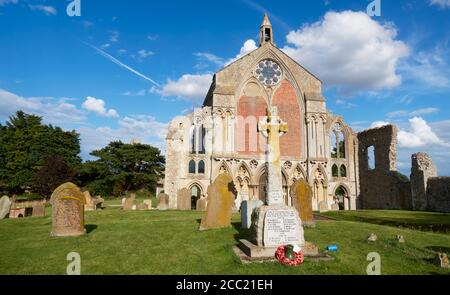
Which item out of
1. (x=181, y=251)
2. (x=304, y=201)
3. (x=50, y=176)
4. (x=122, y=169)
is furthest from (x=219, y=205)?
(x=122, y=169)

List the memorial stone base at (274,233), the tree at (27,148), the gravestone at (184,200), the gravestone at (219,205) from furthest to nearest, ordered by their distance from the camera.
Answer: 1. the tree at (27,148)
2. the gravestone at (184,200)
3. the gravestone at (219,205)
4. the memorial stone base at (274,233)

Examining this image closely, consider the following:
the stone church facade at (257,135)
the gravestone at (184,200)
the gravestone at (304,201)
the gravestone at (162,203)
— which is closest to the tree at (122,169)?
the stone church facade at (257,135)

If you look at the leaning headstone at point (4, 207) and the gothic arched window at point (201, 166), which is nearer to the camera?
the leaning headstone at point (4, 207)

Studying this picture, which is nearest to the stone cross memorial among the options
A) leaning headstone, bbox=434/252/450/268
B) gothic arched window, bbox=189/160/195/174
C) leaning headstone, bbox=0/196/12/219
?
leaning headstone, bbox=434/252/450/268

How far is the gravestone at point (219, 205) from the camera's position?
11836 mm

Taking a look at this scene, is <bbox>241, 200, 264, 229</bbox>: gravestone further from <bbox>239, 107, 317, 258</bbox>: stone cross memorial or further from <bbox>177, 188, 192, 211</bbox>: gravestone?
<bbox>177, 188, 192, 211</bbox>: gravestone

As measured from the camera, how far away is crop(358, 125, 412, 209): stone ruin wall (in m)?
26.8

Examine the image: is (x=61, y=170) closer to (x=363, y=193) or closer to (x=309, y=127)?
(x=309, y=127)

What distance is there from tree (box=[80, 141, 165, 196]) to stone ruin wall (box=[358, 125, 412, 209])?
27396 mm

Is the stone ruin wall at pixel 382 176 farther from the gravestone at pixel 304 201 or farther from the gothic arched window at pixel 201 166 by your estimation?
the gravestone at pixel 304 201

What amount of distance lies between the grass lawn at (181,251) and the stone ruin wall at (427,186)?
50.0ft

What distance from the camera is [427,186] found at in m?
24.5

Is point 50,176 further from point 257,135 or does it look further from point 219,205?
point 219,205

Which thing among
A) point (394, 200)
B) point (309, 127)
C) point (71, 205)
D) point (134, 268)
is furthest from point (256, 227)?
point (394, 200)
